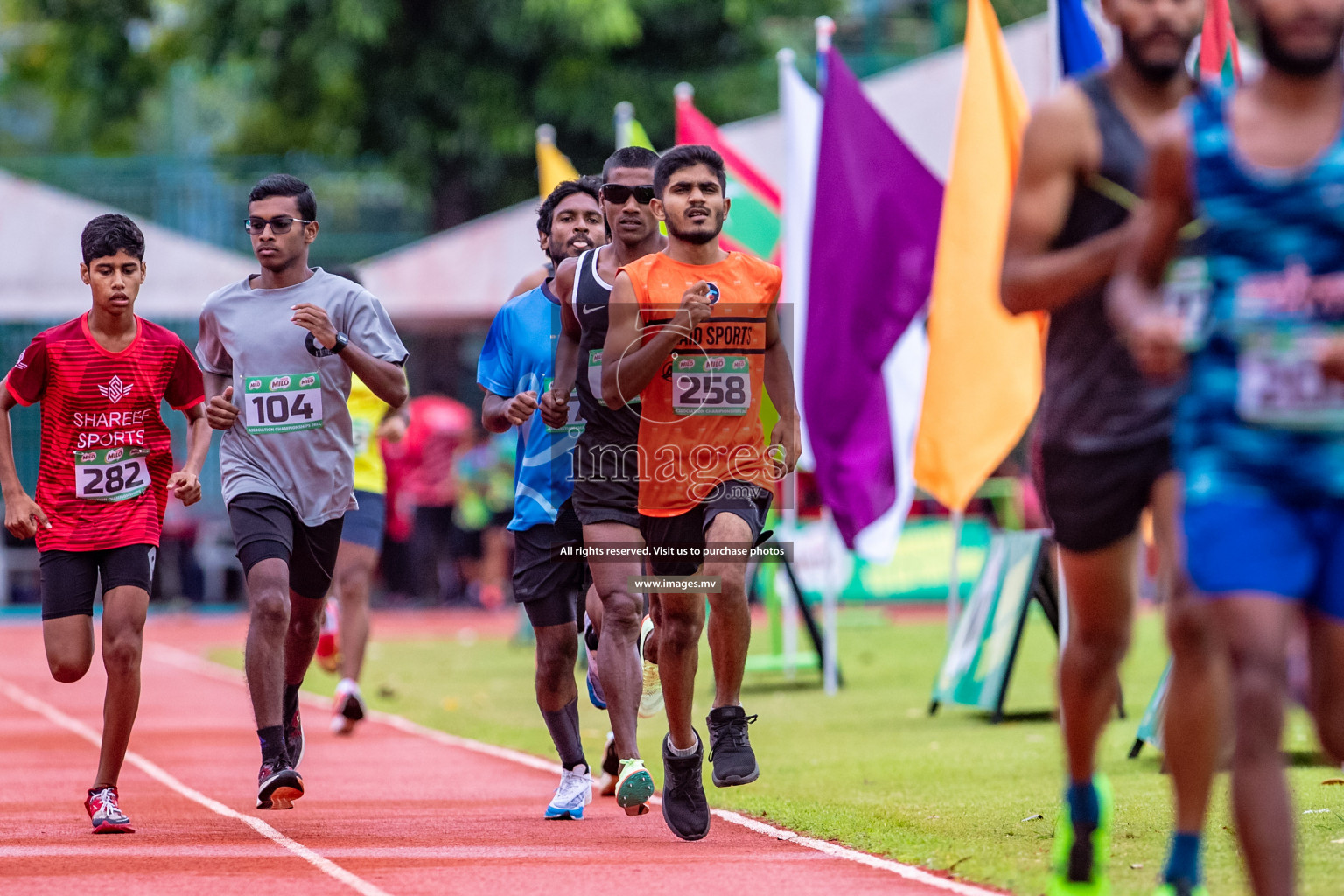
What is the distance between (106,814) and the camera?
7574mm

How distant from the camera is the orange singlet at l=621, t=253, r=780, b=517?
286 inches

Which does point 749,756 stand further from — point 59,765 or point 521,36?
point 521,36

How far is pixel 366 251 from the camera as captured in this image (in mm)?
28922

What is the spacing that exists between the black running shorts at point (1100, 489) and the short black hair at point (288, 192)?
4062 millimetres

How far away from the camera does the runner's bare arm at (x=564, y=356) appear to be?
781cm

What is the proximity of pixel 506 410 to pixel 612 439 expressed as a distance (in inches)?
32.6

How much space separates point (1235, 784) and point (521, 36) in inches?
1053

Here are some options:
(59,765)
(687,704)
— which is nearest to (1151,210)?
(687,704)

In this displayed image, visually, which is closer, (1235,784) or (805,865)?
(1235,784)

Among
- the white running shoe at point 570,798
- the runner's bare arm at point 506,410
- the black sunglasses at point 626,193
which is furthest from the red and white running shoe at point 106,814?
the black sunglasses at point 626,193

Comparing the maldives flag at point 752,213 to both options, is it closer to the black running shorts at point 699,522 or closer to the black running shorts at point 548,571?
the black running shorts at point 548,571

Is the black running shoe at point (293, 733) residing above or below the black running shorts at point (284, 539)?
below

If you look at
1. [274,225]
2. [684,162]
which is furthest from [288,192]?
[684,162]

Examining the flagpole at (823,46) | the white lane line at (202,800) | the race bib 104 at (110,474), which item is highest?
the flagpole at (823,46)
